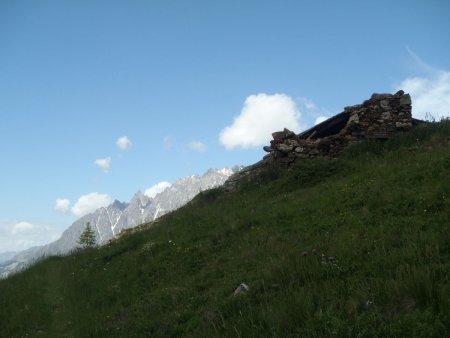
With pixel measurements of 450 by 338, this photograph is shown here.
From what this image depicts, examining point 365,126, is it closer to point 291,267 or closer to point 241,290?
point 291,267

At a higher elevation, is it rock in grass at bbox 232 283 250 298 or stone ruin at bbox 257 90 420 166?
stone ruin at bbox 257 90 420 166

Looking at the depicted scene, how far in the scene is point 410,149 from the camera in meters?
17.1

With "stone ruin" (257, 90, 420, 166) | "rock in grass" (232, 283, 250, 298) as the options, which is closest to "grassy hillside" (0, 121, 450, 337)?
"rock in grass" (232, 283, 250, 298)

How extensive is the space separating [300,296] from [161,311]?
166 inches

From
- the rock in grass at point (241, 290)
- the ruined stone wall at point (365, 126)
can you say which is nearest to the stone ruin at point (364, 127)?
the ruined stone wall at point (365, 126)

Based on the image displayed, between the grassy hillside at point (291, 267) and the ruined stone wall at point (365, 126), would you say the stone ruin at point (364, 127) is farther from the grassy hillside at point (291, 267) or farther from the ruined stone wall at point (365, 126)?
the grassy hillside at point (291, 267)

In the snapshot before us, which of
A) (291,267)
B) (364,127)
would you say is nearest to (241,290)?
(291,267)

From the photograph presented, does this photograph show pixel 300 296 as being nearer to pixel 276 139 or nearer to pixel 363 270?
pixel 363 270

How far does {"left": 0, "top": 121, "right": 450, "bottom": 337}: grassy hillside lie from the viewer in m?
5.16

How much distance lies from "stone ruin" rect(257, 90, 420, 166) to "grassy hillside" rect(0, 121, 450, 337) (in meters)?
1.09

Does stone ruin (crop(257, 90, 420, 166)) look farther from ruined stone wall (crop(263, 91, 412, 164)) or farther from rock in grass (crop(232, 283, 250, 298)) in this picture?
rock in grass (crop(232, 283, 250, 298))

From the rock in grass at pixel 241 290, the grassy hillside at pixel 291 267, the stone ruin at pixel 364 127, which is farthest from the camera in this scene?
the stone ruin at pixel 364 127

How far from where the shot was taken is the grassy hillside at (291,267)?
5.16 meters

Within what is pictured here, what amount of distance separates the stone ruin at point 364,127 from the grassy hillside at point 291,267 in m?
1.09
